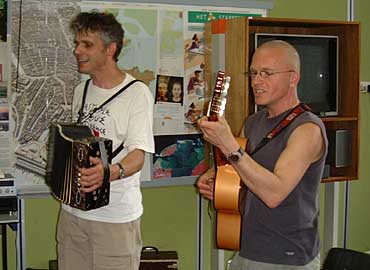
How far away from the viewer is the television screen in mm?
3398

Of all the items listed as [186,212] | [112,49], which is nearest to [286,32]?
[186,212]

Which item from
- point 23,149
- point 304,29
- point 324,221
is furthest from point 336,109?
point 23,149

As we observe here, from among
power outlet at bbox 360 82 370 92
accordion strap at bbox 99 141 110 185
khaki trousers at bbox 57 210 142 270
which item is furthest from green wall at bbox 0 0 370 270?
accordion strap at bbox 99 141 110 185

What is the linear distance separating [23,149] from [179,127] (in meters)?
0.88

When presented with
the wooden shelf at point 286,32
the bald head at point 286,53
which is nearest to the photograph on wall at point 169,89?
the wooden shelf at point 286,32

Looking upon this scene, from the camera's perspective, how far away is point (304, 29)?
3.57 m

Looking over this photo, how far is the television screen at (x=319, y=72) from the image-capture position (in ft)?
11.1

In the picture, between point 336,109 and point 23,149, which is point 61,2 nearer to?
point 23,149

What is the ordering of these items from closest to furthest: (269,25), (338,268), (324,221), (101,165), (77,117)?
(101,165), (77,117), (338,268), (269,25), (324,221)

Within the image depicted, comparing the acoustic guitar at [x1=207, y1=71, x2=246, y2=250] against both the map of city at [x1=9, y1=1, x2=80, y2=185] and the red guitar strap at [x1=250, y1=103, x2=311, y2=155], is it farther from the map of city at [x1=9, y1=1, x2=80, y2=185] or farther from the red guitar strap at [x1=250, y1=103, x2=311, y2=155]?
the map of city at [x1=9, y1=1, x2=80, y2=185]

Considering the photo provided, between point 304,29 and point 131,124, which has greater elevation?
point 304,29

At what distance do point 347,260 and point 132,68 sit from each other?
151 centimetres

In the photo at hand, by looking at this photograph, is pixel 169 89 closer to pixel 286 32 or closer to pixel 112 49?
pixel 286 32

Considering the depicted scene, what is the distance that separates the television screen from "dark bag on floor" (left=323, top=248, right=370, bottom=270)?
98 centimetres
